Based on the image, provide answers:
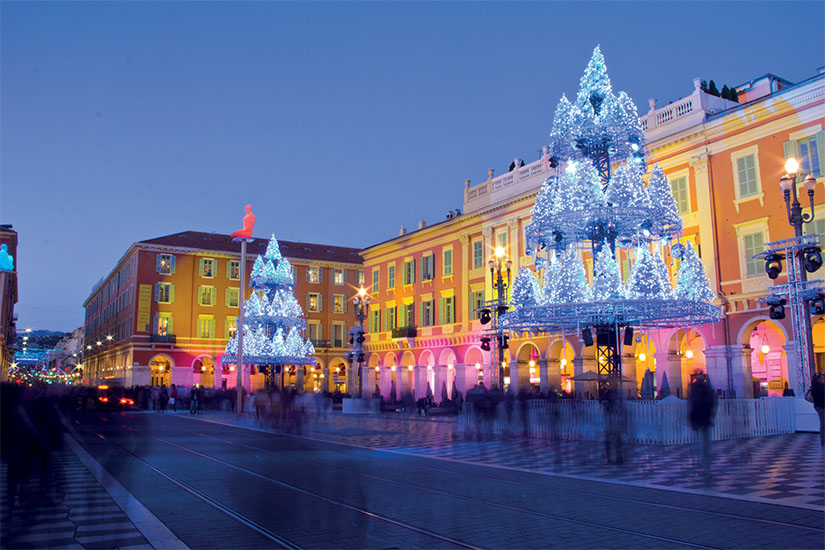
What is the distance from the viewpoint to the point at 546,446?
714 inches

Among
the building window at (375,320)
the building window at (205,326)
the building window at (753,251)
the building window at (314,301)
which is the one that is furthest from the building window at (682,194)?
the building window at (205,326)

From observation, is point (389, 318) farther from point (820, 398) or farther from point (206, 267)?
point (820, 398)

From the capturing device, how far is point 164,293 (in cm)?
6334

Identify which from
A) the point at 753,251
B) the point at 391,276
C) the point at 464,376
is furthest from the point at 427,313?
the point at 753,251

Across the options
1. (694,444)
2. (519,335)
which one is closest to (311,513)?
(694,444)

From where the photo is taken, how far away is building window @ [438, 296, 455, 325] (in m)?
44.8

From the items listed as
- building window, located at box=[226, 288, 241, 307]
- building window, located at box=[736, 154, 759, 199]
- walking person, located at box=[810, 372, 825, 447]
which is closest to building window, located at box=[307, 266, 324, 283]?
building window, located at box=[226, 288, 241, 307]

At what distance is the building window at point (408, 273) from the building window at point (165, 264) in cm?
2586

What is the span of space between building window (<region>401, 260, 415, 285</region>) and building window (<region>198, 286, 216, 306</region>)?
23949 millimetres

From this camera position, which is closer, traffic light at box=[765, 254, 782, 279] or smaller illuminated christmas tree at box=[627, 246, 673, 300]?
smaller illuminated christmas tree at box=[627, 246, 673, 300]

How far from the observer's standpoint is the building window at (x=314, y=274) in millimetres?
71500

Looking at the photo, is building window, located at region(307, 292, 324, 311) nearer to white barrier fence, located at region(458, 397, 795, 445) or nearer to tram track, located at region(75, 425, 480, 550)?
white barrier fence, located at region(458, 397, 795, 445)

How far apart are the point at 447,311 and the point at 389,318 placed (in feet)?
24.2

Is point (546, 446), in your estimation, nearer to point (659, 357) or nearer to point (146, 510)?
point (146, 510)
